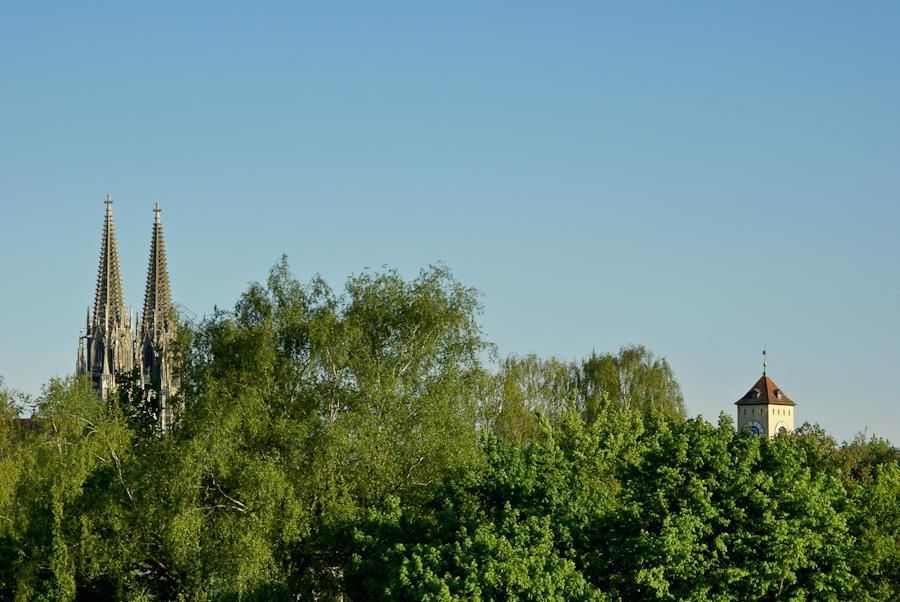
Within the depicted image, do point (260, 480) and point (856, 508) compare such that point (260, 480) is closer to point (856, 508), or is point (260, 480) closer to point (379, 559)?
point (379, 559)

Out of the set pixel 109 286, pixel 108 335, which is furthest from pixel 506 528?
pixel 109 286

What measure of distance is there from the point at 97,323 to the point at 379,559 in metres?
113

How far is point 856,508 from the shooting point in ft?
127

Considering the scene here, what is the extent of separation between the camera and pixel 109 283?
483 feet

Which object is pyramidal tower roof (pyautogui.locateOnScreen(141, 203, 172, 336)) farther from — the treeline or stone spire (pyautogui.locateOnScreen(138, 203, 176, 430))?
the treeline

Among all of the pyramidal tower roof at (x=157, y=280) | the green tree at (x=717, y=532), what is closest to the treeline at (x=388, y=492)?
the green tree at (x=717, y=532)

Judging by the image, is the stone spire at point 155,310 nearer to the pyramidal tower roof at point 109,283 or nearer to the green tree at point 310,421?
the pyramidal tower roof at point 109,283

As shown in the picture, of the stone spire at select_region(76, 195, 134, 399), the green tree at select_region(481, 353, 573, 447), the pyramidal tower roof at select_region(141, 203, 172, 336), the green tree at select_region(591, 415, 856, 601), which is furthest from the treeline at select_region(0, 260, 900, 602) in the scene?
the pyramidal tower roof at select_region(141, 203, 172, 336)

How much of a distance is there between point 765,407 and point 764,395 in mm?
1924

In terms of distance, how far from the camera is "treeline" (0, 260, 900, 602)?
34.7 metres

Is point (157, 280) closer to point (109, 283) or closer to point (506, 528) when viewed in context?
point (109, 283)

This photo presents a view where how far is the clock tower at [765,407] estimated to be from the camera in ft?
578

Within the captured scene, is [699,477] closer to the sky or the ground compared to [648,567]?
closer to the sky

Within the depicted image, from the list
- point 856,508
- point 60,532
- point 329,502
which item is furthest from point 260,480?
point 856,508
